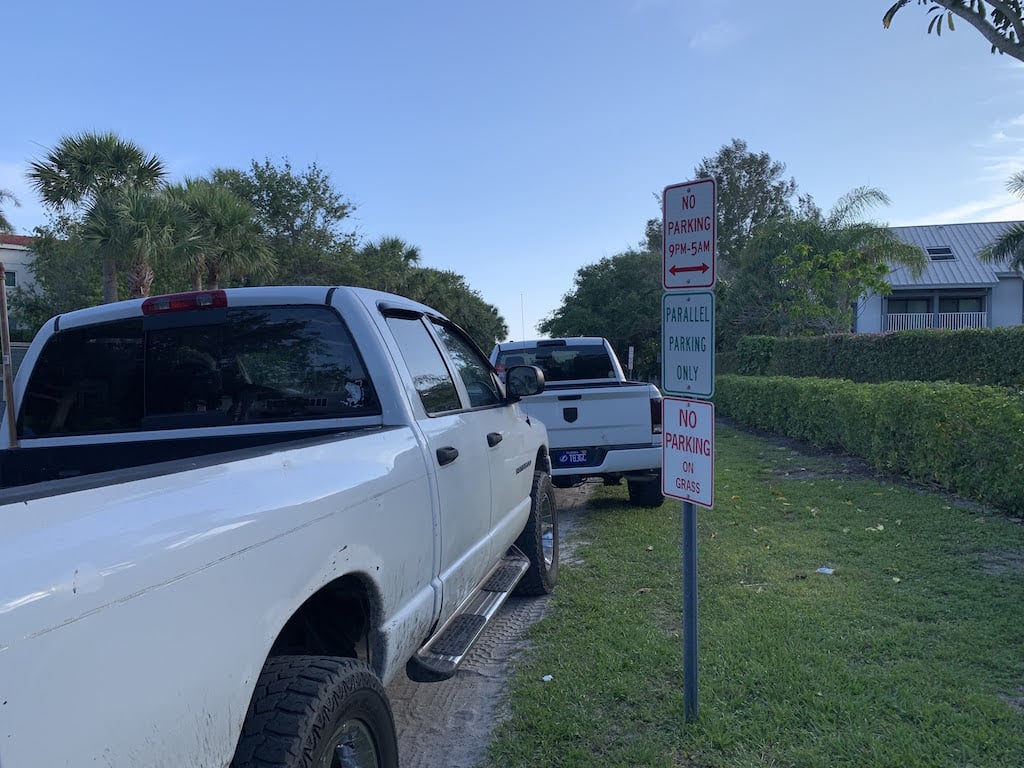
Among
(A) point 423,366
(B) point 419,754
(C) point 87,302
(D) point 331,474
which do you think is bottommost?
(B) point 419,754

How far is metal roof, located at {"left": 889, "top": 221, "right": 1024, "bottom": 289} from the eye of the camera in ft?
103

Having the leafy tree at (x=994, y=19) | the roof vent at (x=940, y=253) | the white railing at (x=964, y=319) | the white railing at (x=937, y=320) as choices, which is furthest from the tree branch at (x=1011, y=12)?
the roof vent at (x=940, y=253)

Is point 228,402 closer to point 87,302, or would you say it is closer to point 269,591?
point 269,591

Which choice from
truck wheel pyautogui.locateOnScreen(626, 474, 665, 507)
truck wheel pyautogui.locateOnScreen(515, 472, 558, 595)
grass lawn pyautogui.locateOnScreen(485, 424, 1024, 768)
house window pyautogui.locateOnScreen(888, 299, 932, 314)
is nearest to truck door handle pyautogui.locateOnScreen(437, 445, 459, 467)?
grass lawn pyautogui.locateOnScreen(485, 424, 1024, 768)

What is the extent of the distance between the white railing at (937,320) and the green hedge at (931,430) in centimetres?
2197

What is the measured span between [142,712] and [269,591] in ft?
1.50

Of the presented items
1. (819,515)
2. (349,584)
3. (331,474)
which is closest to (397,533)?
(349,584)

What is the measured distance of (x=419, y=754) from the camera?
3.38m

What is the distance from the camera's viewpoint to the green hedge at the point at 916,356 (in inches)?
567

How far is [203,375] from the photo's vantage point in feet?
11.0

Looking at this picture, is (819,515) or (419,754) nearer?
(419,754)

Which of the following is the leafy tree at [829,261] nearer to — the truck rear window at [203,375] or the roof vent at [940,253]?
the roof vent at [940,253]

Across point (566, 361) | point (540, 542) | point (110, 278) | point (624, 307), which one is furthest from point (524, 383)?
point (624, 307)

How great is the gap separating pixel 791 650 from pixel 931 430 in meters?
4.82
